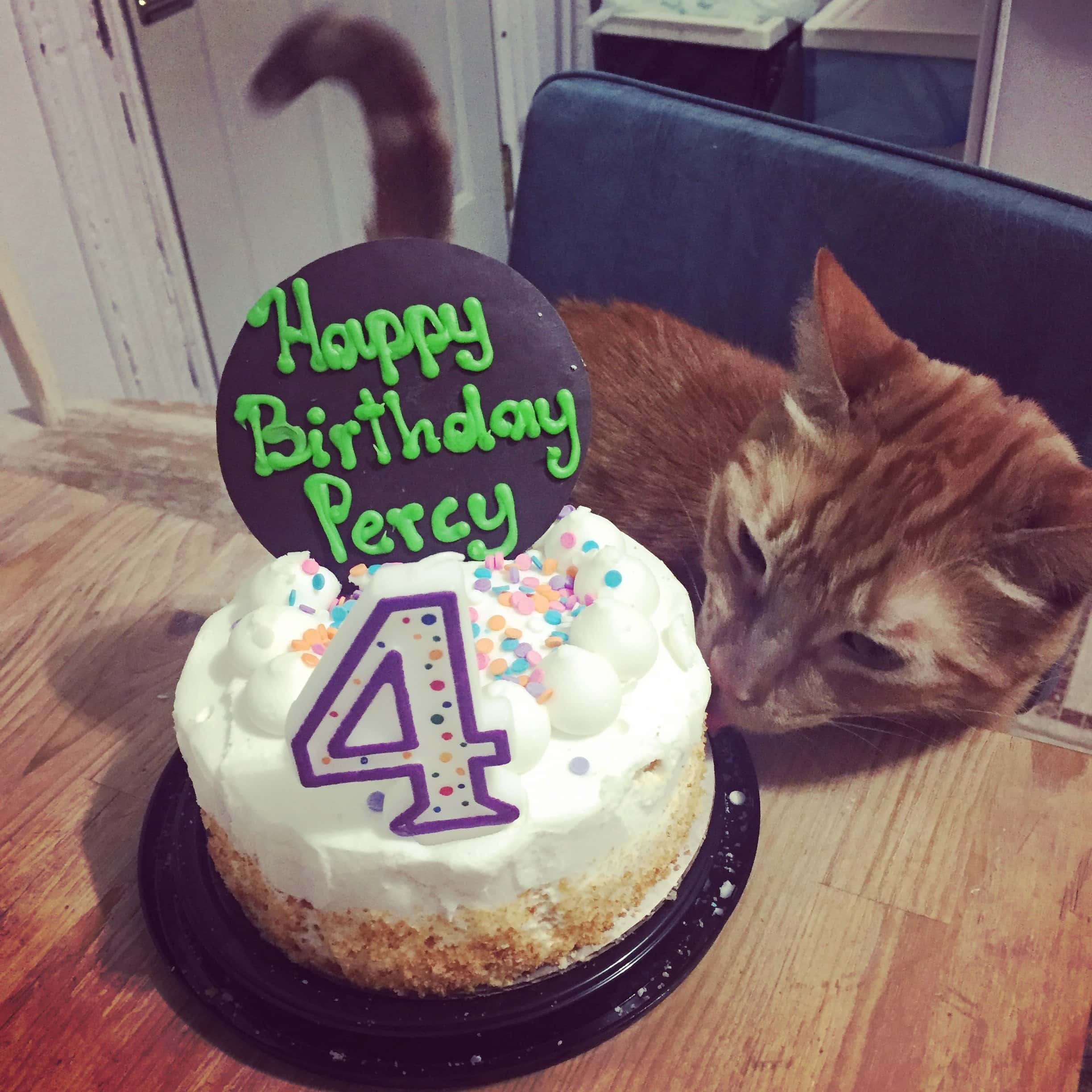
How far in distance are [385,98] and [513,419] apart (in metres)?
1.15

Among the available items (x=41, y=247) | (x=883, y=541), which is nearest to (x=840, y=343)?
(x=883, y=541)

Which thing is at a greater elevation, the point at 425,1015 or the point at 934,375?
the point at 934,375

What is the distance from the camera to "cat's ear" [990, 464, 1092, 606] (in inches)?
33.6

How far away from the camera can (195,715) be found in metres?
0.82

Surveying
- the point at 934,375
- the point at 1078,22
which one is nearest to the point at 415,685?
the point at 934,375

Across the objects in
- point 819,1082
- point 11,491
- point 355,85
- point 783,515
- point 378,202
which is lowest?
point 819,1082

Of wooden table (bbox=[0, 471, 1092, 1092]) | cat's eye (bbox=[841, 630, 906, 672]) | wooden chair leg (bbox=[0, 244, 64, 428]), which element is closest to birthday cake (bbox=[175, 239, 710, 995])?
wooden table (bbox=[0, 471, 1092, 1092])

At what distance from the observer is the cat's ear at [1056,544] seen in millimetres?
853

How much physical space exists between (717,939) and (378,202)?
1.50 meters

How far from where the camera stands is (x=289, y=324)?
86 centimetres

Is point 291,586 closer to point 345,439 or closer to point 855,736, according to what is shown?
point 345,439

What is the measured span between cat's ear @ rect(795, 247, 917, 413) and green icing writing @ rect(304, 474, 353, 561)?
0.52 m

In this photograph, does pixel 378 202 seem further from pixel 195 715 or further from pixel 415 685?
pixel 415 685

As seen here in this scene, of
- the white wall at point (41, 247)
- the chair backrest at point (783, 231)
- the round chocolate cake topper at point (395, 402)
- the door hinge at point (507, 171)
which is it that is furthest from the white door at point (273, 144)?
the round chocolate cake topper at point (395, 402)
